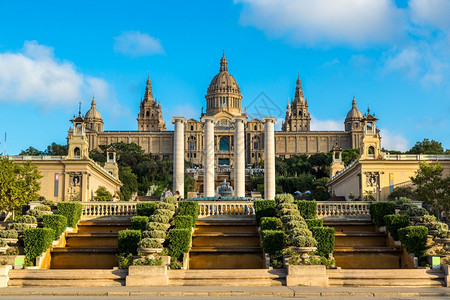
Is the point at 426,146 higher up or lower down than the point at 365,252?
higher up

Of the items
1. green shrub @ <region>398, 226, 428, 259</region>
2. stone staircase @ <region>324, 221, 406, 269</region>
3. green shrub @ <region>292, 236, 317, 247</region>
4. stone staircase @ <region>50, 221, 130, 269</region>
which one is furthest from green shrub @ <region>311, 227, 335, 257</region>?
stone staircase @ <region>50, 221, 130, 269</region>

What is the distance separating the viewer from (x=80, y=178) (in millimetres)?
84625

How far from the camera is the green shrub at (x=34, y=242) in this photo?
31109 mm

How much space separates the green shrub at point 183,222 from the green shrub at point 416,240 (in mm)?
11751

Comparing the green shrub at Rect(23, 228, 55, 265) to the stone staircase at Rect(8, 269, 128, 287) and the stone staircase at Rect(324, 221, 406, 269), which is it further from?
the stone staircase at Rect(324, 221, 406, 269)

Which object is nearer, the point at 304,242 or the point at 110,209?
the point at 304,242

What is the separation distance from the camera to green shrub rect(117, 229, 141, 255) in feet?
102

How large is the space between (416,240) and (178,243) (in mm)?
12199

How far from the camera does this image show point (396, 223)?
34.6m

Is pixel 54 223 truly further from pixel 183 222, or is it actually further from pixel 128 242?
pixel 183 222

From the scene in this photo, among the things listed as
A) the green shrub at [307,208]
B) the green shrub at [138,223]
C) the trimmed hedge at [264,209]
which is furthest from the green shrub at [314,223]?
the green shrub at [138,223]

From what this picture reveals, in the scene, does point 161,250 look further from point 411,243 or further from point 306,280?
point 411,243

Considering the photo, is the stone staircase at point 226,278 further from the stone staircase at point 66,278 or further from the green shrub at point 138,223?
the green shrub at point 138,223

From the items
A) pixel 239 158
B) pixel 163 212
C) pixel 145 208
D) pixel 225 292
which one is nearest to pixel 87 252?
pixel 163 212
